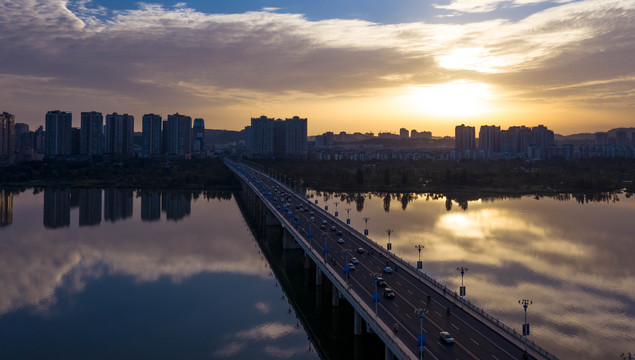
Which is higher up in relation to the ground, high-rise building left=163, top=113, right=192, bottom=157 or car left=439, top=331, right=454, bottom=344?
high-rise building left=163, top=113, right=192, bottom=157

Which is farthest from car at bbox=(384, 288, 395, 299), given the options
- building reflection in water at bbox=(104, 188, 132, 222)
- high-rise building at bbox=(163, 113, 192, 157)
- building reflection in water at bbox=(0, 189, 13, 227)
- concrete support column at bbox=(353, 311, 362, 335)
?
high-rise building at bbox=(163, 113, 192, 157)

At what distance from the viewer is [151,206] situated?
75.6m

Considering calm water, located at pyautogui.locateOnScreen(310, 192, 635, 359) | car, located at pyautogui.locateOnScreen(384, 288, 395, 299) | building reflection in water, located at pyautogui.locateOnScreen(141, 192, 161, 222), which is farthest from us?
building reflection in water, located at pyautogui.locateOnScreen(141, 192, 161, 222)

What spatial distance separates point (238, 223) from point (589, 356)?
44.9 m

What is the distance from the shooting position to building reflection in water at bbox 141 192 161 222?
214 ft

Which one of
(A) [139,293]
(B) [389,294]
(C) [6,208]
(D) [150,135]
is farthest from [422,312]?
(D) [150,135]

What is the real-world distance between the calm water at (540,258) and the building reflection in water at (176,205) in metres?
22.5

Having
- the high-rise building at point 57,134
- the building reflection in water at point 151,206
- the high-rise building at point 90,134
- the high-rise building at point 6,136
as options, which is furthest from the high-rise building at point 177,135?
the building reflection in water at point 151,206

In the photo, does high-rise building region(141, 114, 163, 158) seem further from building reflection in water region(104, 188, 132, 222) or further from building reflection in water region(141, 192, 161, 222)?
building reflection in water region(141, 192, 161, 222)

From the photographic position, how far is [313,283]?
34969 millimetres

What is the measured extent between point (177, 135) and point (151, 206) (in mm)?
120179

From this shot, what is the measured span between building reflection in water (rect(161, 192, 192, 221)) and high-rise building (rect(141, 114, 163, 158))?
3839 inches

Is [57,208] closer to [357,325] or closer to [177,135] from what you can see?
[357,325]

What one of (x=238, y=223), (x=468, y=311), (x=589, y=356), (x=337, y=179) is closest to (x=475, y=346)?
(x=468, y=311)
